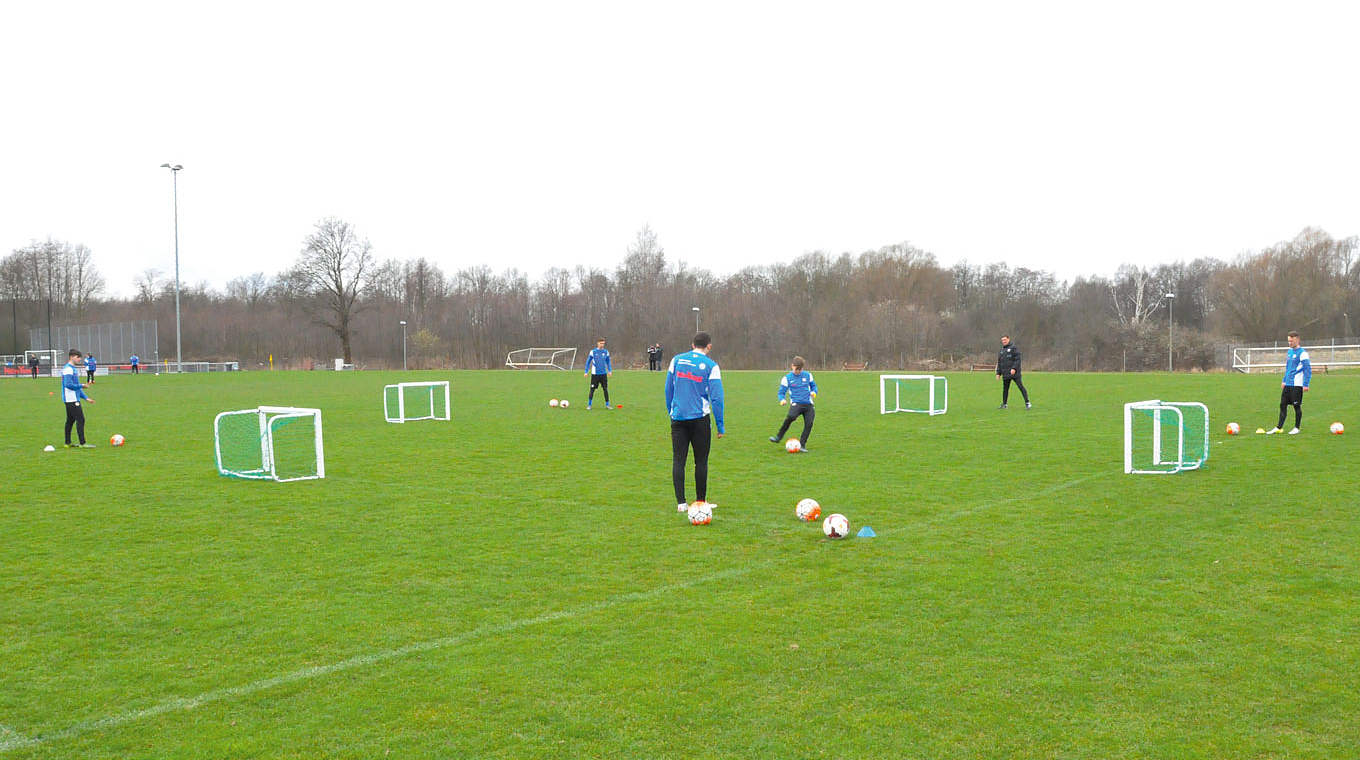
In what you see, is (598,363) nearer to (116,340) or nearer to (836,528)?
(836,528)

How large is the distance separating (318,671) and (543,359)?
3151 inches

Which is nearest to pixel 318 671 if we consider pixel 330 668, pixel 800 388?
pixel 330 668

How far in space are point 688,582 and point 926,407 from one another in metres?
20.3

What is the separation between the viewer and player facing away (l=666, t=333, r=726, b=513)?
9.65 metres

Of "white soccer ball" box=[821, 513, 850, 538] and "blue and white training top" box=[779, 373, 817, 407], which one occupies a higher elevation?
"blue and white training top" box=[779, 373, 817, 407]

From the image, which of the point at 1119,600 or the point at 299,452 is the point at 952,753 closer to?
the point at 1119,600

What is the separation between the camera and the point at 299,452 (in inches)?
650

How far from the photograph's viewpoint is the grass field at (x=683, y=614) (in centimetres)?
448

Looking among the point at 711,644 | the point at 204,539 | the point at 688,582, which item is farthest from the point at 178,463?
the point at 711,644

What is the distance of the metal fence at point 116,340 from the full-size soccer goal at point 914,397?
58.3m

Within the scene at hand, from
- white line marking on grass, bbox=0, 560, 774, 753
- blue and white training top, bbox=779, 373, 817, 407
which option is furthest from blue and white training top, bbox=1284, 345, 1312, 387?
white line marking on grass, bbox=0, 560, 774, 753

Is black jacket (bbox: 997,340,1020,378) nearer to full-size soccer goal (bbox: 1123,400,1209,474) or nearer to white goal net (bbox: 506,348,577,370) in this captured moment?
full-size soccer goal (bbox: 1123,400,1209,474)

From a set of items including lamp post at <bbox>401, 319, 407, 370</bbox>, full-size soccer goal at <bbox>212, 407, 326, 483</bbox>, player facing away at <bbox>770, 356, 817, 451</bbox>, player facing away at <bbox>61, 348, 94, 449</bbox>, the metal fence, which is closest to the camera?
full-size soccer goal at <bbox>212, 407, 326, 483</bbox>

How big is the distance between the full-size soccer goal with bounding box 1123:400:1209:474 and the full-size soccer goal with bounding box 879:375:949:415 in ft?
15.8
